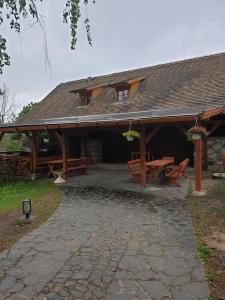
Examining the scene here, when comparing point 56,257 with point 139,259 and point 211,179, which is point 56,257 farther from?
point 211,179

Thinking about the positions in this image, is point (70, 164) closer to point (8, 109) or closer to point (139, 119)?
point (139, 119)

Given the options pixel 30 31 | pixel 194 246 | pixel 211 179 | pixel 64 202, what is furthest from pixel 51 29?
pixel 211 179

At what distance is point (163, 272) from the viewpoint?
4.42 m

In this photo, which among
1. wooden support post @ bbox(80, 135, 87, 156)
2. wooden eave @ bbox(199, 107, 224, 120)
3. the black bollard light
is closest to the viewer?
the black bollard light

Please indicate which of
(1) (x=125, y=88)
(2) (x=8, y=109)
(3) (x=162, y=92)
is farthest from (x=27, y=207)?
(2) (x=8, y=109)

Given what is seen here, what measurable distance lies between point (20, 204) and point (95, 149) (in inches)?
313

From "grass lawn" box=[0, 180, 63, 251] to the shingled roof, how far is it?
5.16 metres

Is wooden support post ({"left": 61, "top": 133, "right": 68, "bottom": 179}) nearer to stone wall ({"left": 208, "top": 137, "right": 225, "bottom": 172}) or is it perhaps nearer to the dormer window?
the dormer window

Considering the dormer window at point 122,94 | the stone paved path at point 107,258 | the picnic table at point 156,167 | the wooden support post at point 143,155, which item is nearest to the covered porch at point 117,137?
the wooden support post at point 143,155

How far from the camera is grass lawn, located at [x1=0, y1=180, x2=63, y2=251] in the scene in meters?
6.41

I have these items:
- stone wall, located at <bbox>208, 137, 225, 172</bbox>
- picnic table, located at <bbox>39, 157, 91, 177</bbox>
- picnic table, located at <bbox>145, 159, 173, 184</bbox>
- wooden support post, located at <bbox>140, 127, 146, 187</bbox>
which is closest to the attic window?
picnic table, located at <bbox>39, 157, 91, 177</bbox>

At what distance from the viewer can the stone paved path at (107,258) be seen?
399cm

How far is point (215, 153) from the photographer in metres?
13.4

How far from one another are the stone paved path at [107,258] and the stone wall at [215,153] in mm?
6109
